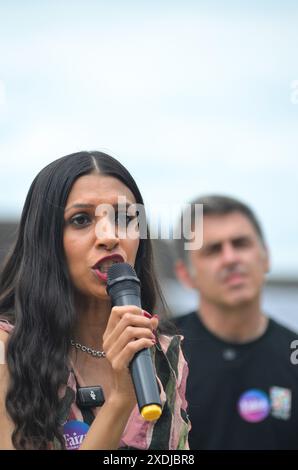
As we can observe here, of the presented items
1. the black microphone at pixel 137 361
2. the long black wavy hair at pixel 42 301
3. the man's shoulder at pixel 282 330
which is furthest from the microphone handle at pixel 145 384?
the man's shoulder at pixel 282 330

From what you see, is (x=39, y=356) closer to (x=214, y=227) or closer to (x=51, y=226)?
(x=51, y=226)

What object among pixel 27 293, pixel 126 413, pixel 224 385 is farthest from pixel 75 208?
pixel 224 385

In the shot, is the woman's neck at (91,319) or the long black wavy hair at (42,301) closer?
the long black wavy hair at (42,301)

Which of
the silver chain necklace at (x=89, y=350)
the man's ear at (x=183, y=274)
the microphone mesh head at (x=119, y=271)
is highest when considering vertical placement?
the microphone mesh head at (x=119, y=271)

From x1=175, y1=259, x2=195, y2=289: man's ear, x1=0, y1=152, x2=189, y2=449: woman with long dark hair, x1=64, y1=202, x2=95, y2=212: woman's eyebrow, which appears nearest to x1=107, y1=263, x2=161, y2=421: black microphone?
x1=0, y1=152, x2=189, y2=449: woman with long dark hair

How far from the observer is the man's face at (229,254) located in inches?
126

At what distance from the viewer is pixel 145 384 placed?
1739 mm

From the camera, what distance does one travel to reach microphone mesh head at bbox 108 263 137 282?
193 centimetres

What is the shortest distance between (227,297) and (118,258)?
1.36m

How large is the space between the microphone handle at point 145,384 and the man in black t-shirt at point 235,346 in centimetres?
124

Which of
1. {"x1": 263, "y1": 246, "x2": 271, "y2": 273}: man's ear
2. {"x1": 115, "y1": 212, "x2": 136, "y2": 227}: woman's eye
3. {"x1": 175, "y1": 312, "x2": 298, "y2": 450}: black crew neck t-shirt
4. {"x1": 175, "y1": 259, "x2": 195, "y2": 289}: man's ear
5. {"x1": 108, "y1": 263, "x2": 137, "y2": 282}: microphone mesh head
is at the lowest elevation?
{"x1": 175, "y1": 312, "x2": 298, "y2": 450}: black crew neck t-shirt

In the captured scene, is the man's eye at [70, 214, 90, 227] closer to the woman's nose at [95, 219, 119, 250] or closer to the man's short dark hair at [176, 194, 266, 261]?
the woman's nose at [95, 219, 119, 250]

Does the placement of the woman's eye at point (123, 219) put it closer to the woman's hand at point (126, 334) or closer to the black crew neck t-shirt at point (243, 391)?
the woman's hand at point (126, 334)

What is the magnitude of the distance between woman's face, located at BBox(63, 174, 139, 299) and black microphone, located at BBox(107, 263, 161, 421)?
93 mm
